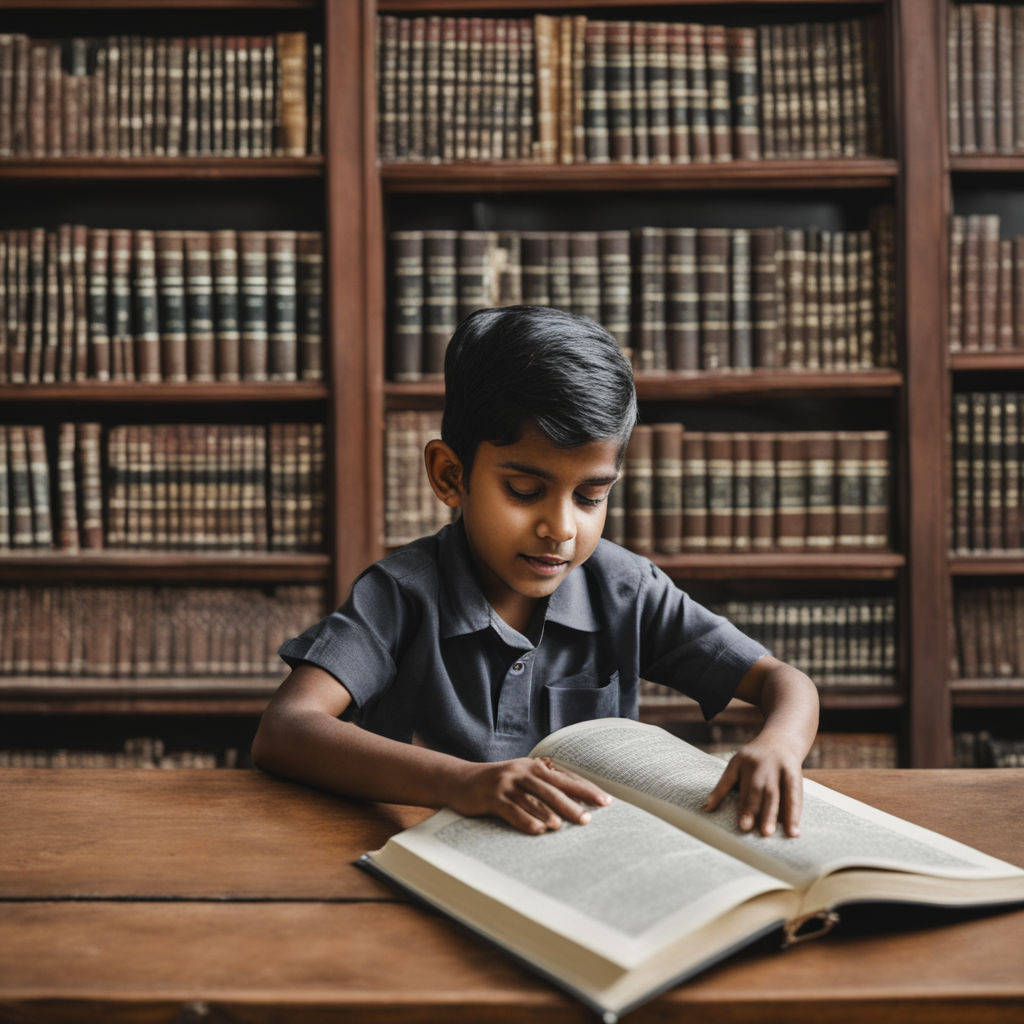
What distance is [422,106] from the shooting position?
199cm

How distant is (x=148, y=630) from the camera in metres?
2.06

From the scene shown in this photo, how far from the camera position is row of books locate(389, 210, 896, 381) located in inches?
78.8

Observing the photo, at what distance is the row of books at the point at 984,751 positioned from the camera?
2074 mm

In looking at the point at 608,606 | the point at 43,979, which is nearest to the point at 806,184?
the point at 608,606

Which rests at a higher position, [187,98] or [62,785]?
[187,98]

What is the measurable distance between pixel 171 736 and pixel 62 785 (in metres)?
1.44

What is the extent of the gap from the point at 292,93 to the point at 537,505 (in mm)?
1411

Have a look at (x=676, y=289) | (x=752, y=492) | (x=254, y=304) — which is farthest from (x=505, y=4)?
(x=752, y=492)

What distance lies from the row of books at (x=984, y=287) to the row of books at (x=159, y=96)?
1365 mm

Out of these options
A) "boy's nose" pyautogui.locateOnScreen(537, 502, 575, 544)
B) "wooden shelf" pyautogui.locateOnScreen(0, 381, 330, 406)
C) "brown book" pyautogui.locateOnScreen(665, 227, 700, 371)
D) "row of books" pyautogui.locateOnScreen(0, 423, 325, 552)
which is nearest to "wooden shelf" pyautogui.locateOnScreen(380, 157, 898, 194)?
"brown book" pyautogui.locateOnScreen(665, 227, 700, 371)

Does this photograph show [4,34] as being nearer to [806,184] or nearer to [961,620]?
[806,184]

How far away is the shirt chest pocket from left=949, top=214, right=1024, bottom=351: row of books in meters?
1.29

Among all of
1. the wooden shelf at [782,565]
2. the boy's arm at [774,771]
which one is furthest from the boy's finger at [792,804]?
the wooden shelf at [782,565]

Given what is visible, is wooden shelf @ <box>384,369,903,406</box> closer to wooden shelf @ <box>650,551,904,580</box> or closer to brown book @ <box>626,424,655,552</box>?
brown book @ <box>626,424,655,552</box>
